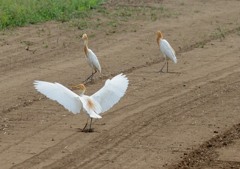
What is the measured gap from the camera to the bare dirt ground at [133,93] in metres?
10.8

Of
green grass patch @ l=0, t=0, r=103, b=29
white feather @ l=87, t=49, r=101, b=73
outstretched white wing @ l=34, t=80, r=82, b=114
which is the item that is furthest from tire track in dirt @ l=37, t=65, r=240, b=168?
green grass patch @ l=0, t=0, r=103, b=29

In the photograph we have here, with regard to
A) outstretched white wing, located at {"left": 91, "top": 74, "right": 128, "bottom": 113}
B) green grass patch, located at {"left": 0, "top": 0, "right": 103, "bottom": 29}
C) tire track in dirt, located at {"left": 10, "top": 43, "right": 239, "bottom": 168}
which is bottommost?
green grass patch, located at {"left": 0, "top": 0, "right": 103, "bottom": 29}

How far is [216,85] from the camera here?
14.9m

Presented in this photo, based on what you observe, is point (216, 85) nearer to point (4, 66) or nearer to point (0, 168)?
point (4, 66)

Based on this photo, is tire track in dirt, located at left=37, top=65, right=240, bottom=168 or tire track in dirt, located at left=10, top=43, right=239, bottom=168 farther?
tire track in dirt, located at left=10, top=43, right=239, bottom=168

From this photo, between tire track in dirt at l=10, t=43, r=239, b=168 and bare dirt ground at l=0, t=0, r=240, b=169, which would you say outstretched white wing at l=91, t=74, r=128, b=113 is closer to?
bare dirt ground at l=0, t=0, r=240, b=169

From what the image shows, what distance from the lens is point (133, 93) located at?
1417cm

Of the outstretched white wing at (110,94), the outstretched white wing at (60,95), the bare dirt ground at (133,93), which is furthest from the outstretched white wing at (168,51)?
the outstretched white wing at (60,95)

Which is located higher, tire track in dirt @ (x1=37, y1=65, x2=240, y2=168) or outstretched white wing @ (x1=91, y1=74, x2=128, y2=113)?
outstretched white wing @ (x1=91, y1=74, x2=128, y2=113)

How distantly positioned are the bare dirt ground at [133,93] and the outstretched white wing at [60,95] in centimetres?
42

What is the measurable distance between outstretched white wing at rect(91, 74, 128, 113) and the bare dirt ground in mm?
353

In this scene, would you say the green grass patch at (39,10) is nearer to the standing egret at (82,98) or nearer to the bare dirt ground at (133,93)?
the bare dirt ground at (133,93)

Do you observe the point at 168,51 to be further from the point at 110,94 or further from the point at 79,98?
the point at 79,98

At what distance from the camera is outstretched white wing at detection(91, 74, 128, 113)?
1184 centimetres
